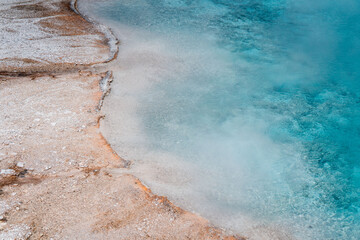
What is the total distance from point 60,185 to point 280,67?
4678 millimetres

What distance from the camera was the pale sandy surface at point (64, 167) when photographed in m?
3.31

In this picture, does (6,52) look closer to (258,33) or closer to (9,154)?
(9,154)

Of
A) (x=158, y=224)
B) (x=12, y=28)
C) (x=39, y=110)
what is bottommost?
(x=158, y=224)

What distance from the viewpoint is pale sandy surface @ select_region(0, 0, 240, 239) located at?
10.9 feet

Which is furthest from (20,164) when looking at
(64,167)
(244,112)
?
(244,112)

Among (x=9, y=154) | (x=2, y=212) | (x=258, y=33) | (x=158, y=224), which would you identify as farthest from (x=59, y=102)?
(x=258, y=33)

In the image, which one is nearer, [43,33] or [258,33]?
[43,33]

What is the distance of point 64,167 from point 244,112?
2897 mm

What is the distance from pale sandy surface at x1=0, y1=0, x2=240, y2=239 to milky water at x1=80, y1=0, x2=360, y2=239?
28cm

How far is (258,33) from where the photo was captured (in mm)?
7465

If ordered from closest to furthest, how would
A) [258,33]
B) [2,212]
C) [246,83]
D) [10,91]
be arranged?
[2,212]
[10,91]
[246,83]
[258,33]

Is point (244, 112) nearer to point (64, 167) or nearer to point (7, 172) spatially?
point (64, 167)

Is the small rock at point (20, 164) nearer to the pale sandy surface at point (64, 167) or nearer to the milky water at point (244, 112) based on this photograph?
the pale sandy surface at point (64, 167)

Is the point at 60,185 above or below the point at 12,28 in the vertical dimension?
below
